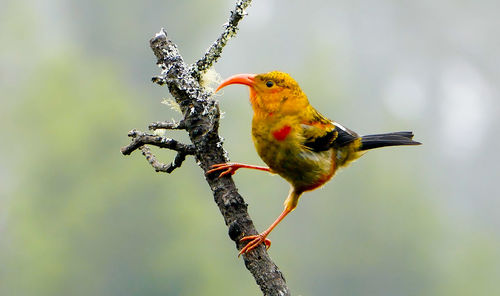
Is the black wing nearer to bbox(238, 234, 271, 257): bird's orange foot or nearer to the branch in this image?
the branch

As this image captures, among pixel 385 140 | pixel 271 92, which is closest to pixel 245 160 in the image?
pixel 385 140

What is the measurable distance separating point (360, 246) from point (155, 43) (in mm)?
77053

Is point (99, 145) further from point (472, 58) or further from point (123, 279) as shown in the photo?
point (472, 58)

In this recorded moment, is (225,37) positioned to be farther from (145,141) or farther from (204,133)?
(145,141)

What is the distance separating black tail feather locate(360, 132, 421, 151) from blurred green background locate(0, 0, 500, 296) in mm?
49141

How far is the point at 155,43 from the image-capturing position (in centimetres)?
480

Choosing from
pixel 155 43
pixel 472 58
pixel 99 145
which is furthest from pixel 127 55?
pixel 155 43

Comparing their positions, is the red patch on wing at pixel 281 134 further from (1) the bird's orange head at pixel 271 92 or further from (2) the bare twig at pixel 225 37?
(2) the bare twig at pixel 225 37

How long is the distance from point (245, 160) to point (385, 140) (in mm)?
60200

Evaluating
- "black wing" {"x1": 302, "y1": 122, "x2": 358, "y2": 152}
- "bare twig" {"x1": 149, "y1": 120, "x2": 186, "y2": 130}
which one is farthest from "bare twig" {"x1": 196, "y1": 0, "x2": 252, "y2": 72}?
"black wing" {"x1": 302, "y1": 122, "x2": 358, "y2": 152}

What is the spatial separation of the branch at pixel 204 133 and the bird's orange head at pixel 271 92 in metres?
→ 0.91

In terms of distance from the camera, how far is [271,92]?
566 cm

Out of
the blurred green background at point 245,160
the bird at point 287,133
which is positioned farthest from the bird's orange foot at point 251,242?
the blurred green background at point 245,160

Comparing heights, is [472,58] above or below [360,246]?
above
